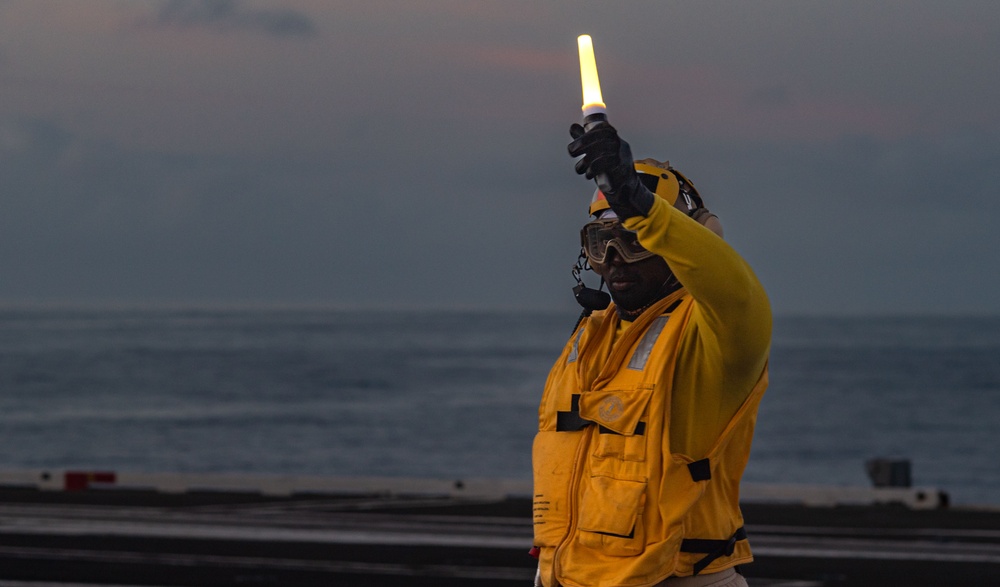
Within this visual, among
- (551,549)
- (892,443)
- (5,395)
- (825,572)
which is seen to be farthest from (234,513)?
(5,395)

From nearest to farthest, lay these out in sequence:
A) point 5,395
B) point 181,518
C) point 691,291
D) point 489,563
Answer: point 691,291 < point 489,563 < point 181,518 < point 5,395

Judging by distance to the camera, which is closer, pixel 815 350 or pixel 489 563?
pixel 489 563

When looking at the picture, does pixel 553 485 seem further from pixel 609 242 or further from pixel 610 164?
pixel 610 164

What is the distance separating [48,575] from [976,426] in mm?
71461

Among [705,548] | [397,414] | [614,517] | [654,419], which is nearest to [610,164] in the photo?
[654,419]

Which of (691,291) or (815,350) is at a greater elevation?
(815,350)

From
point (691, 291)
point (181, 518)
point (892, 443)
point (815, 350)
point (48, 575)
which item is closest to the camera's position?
point (691, 291)

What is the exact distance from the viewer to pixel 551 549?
12.7ft

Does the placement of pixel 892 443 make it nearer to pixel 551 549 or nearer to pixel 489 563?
pixel 489 563

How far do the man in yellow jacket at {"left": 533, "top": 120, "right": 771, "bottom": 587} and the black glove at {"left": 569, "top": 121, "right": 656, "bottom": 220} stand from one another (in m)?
0.07

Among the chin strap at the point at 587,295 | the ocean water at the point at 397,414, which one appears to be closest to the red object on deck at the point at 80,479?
the chin strap at the point at 587,295

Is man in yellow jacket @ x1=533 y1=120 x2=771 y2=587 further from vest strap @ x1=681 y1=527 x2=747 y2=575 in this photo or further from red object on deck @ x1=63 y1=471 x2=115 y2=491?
red object on deck @ x1=63 y1=471 x2=115 y2=491

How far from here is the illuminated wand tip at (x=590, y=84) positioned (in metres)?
3.27

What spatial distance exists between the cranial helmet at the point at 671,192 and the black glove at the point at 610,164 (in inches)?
21.9
